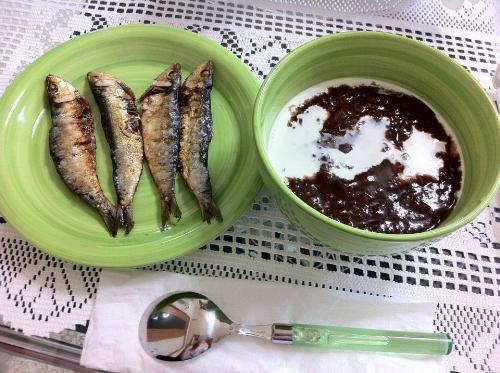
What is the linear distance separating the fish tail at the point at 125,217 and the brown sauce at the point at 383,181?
34 cm

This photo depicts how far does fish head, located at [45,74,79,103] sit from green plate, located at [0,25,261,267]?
3cm

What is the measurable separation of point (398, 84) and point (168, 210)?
21.6 inches

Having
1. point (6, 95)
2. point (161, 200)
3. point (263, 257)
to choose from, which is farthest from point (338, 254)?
point (6, 95)

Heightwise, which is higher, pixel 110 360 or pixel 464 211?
pixel 464 211

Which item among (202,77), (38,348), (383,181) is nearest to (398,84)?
(383,181)

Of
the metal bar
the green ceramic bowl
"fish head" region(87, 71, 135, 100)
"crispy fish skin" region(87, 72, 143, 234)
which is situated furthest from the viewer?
"fish head" region(87, 71, 135, 100)

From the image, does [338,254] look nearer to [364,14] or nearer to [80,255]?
[80,255]

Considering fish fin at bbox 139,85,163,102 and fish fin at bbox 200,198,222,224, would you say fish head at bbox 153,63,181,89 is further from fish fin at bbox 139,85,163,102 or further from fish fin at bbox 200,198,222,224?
fish fin at bbox 200,198,222,224

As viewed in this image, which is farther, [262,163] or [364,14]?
[364,14]

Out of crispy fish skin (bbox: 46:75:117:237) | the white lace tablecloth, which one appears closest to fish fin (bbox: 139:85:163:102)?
crispy fish skin (bbox: 46:75:117:237)

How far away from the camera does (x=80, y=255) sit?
84 cm

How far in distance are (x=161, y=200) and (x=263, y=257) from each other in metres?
0.24

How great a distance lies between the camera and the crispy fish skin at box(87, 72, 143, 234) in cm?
91

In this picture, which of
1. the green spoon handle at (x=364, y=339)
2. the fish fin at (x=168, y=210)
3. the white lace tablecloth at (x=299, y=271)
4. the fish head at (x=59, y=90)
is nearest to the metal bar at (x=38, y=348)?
the white lace tablecloth at (x=299, y=271)
